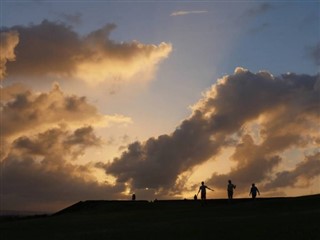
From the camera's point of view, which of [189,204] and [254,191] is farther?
[189,204]

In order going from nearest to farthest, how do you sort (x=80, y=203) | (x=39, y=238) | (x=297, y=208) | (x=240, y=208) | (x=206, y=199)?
(x=39, y=238)
(x=297, y=208)
(x=240, y=208)
(x=206, y=199)
(x=80, y=203)

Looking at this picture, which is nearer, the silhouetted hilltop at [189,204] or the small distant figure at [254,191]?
the silhouetted hilltop at [189,204]

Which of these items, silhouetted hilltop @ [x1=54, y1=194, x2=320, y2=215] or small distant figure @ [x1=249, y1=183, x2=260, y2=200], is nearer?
silhouetted hilltop @ [x1=54, y1=194, x2=320, y2=215]

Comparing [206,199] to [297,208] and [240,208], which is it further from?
[297,208]

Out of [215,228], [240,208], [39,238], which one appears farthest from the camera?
[240,208]

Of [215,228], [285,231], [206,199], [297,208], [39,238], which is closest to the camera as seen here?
[285,231]

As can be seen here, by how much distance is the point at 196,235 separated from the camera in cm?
2133

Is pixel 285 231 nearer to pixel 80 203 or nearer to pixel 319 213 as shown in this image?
pixel 319 213

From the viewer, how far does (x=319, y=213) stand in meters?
25.8

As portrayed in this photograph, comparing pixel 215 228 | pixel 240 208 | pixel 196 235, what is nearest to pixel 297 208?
pixel 240 208

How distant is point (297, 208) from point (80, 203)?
28.9m

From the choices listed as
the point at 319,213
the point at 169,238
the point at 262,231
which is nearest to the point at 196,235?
the point at 169,238

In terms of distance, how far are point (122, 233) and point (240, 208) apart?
12.8 m

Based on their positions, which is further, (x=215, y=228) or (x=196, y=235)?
(x=215, y=228)
